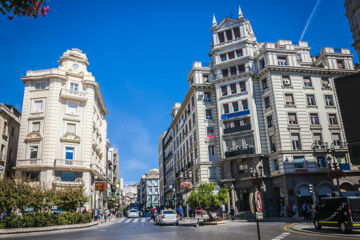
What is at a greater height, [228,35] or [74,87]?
[228,35]

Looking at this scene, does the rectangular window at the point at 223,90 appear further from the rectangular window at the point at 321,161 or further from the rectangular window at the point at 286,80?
the rectangular window at the point at 321,161

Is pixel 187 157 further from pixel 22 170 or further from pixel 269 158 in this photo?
pixel 22 170

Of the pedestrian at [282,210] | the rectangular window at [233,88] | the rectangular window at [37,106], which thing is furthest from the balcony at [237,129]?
the rectangular window at [37,106]

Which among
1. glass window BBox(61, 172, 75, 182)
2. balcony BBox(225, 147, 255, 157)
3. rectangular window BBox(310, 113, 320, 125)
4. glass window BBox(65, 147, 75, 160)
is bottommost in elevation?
glass window BBox(61, 172, 75, 182)

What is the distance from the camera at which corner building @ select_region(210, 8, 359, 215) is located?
1379 inches

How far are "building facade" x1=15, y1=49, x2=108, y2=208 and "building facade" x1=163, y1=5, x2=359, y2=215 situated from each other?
1781cm

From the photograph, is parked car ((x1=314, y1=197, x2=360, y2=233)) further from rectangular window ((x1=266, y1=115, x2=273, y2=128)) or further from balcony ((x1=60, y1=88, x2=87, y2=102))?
balcony ((x1=60, y1=88, x2=87, y2=102))

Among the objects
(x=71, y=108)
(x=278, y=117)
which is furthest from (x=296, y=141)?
(x=71, y=108)

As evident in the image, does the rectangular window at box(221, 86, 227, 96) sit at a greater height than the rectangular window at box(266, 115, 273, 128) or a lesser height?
greater

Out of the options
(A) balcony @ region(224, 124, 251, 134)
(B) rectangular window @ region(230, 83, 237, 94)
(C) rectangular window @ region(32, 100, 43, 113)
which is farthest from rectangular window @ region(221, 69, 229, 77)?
(C) rectangular window @ region(32, 100, 43, 113)

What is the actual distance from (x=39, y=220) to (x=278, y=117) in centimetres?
→ 2822

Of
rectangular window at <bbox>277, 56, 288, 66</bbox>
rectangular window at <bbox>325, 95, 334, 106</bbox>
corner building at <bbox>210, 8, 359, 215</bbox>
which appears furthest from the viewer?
rectangular window at <bbox>277, 56, 288, 66</bbox>

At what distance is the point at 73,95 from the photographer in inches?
1528

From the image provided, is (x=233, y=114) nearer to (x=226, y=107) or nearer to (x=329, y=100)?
(x=226, y=107)
